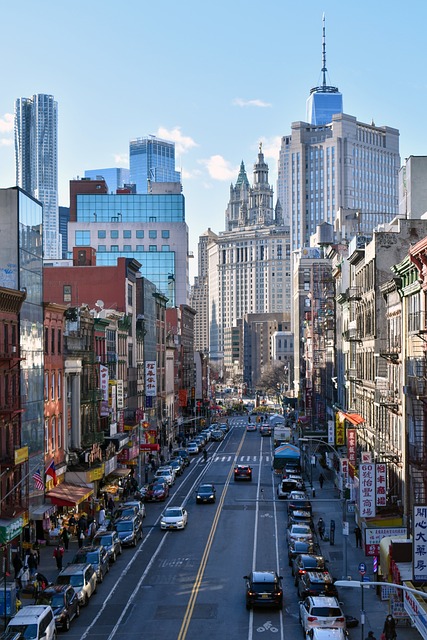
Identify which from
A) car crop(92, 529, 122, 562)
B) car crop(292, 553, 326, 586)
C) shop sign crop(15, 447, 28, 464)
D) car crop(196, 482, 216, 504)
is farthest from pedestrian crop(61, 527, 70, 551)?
car crop(196, 482, 216, 504)

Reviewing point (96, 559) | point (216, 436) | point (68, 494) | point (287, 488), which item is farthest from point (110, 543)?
point (216, 436)

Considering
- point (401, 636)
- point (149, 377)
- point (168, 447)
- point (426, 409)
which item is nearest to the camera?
point (401, 636)

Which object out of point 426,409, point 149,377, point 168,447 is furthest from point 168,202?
point 426,409

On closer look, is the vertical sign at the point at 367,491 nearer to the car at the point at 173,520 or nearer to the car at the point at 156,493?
the car at the point at 173,520

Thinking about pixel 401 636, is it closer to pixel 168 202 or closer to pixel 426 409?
pixel 426 409

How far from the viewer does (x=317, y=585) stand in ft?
127

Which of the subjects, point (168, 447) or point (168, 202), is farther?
point (168, 202)

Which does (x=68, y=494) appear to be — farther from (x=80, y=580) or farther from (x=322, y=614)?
(x=322, y=614)

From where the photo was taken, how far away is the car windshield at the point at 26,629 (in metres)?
31.1

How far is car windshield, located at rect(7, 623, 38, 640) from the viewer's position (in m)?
31.1

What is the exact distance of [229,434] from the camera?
479 ft

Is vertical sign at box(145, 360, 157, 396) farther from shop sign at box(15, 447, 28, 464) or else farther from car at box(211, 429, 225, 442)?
shop sign at box(15, 447, 28, 464)

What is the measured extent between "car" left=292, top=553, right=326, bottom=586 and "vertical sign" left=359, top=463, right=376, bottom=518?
5494 mm

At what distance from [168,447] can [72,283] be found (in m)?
34.4
